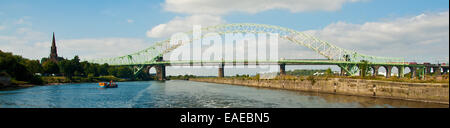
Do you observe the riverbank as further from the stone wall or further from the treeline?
the treeline

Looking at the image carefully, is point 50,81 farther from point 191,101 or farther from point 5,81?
point 191,101

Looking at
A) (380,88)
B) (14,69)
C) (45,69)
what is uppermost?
(45,69)

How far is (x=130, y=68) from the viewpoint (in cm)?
14812

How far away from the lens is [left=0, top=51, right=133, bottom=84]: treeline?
60.6m

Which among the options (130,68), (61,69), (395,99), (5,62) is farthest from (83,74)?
(395,99)

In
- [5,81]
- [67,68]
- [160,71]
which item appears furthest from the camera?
[160,71]

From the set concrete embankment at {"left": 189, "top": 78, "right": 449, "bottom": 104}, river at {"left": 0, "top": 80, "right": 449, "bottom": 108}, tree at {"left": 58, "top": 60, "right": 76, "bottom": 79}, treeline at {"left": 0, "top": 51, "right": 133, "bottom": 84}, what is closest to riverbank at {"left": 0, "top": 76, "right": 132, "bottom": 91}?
treeline at {"left": 0, "top": 51, "right": 133, "bottom": 84}

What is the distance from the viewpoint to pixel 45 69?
3460 inches

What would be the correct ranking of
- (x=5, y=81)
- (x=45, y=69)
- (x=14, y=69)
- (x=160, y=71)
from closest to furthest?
(x=5, y=81) < (x=14, y=69) < (x=45, y=69) < (x=160, y=71)

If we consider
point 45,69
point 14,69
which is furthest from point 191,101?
point 45,69

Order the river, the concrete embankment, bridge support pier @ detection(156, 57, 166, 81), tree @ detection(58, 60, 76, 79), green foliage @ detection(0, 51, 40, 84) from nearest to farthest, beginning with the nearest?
the concrete embankment < the river < green foliage @ detection(0, 51, 40, 84) < tree @ detection(58, 60, 76, 79) < bridge support pier @ detection(156, 57, 166, 81)


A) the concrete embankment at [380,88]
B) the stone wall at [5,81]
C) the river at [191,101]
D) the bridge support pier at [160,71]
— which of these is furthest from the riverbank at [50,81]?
the concrete embankment at [380,88]
